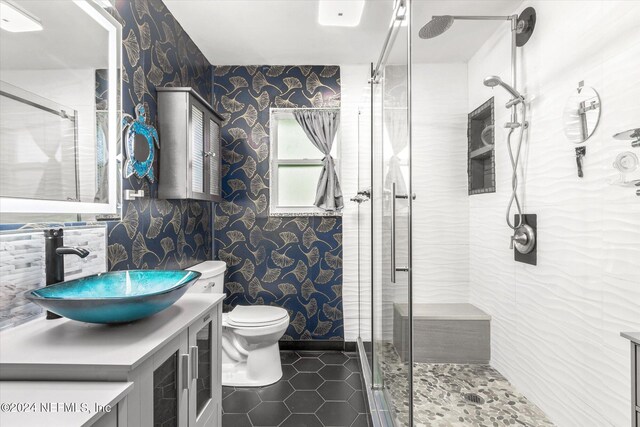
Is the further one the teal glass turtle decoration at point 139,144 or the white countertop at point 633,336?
the teal glass turtle decoration at point 139,144

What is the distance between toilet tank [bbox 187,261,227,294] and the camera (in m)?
2.04

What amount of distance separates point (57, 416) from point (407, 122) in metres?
1.28

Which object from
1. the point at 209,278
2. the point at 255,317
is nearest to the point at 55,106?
the point at 209,278

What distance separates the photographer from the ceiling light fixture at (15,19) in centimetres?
98

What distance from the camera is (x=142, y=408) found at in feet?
2.60

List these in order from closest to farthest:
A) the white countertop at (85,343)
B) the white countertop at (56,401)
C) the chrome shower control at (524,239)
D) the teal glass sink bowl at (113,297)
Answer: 1. the white countertop at (56,401)
2. the white countertop at (85,343)
3. the teal glass sink bowl at (113,297)
4. the chrome shower control at (524,239)

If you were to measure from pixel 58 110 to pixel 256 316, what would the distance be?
5.24ft

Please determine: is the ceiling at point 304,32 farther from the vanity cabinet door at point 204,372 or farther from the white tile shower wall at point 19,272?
the vanity cabinet door at point 204,372

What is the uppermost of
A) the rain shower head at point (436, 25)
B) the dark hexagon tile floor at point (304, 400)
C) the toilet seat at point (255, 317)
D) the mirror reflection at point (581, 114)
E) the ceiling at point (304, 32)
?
the ceiling at point (304, 32)

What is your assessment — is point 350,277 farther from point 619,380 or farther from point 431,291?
point 619,380

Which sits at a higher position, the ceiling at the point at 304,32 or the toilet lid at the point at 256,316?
the ceiling at the point at 304,32

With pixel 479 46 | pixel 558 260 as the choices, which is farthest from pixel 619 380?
pixel 479 46

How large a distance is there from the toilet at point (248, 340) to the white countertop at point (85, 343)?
105cm

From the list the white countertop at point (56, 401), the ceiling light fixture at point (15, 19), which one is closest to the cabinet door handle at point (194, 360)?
the white countertop at point (56, 401)
